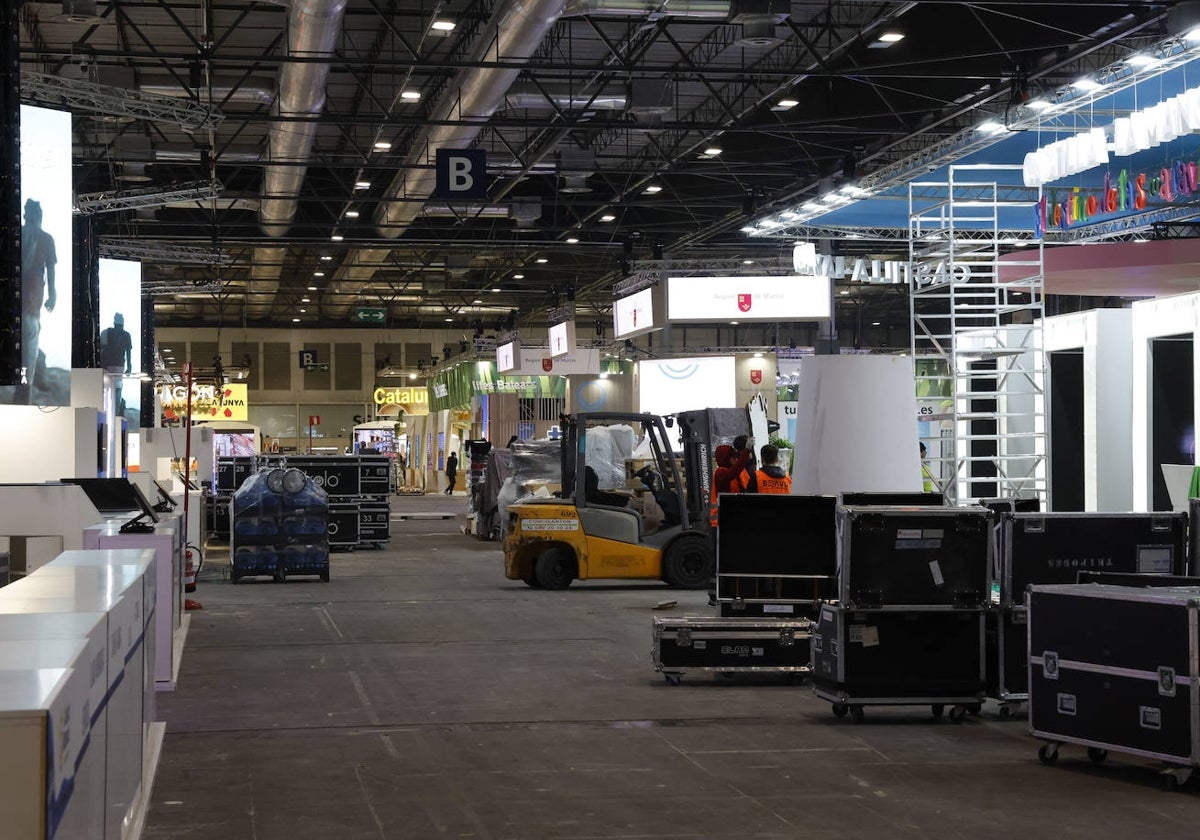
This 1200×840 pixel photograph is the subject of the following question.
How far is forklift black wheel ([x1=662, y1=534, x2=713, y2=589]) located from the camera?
16766 millimetres

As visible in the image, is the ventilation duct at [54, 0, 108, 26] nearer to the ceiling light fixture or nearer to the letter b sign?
the letter b sign

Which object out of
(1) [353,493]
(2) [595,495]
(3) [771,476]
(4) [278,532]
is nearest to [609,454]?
(1) [353,493]

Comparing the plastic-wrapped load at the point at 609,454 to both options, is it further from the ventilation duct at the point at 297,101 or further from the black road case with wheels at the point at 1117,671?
the black road case with wheels at the point at 1117,671

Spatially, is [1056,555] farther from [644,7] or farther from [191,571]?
[191,571]

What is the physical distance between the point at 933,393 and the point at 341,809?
38.8m

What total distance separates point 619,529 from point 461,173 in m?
4.68

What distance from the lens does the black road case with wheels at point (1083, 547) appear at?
28.1 feet

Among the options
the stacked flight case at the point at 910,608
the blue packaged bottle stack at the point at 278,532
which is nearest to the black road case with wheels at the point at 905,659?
the stacked flight case at the point at 910,608

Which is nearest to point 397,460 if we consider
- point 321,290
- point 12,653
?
point 321,290

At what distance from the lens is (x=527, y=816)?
6246 millimetres

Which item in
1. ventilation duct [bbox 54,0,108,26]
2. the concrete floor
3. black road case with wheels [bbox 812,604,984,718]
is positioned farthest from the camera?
ventilation duct [bbox 54,0,108,26]

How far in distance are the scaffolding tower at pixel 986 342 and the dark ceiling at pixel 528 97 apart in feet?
4.28

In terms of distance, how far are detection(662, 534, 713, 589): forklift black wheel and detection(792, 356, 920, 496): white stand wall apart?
404 centimetres

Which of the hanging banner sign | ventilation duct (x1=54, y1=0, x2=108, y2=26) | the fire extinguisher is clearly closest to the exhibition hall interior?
the fire extinguisher
